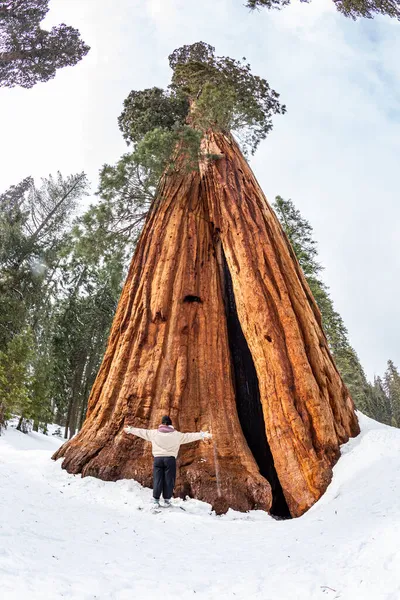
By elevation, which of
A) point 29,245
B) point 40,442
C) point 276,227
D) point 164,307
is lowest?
point 40,442

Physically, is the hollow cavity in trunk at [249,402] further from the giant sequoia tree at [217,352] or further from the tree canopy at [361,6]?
A: the tree canopy at [361,6]

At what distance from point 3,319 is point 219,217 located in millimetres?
11479

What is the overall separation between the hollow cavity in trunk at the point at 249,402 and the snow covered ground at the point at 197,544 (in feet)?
8.47

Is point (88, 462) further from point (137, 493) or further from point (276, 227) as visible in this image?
point (276, 227)

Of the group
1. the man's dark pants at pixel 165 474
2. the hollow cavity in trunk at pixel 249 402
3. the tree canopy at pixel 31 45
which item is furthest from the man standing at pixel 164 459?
the tree canopy at pixel 31 45

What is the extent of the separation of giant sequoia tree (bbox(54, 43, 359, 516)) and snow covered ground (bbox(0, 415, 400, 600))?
Answer: 2.12 feet

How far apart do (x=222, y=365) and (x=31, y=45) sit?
12393 mm

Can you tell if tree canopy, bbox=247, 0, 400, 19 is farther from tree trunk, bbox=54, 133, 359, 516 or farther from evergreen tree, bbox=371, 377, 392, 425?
evergreen tree, bbox=371, 377, 392, 425

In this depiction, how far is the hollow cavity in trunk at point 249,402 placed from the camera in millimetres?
8203

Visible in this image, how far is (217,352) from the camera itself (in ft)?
27.9

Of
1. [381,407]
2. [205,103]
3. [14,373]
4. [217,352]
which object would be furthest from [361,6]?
[381,407]

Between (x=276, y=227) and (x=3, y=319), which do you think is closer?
(x=276, y=227)

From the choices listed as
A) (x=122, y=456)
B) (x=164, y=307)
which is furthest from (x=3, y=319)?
(x=122, y=456)

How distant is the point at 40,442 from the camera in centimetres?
1645
